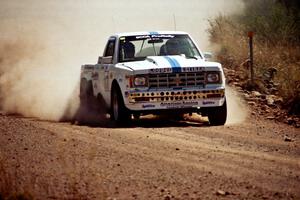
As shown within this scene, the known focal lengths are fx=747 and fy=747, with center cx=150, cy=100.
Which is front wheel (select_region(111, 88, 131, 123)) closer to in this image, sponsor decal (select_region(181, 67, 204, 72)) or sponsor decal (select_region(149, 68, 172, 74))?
sponsor decal (select_region(149, 68, 172, 74))

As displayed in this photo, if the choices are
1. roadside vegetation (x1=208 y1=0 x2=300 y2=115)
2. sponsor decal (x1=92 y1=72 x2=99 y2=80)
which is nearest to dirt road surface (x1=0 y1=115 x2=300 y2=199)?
A: sponsor decal (x1=92 y1=72 x2=99 y2=80)

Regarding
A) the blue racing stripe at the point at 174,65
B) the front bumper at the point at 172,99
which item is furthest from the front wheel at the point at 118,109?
the blue racing stripe at the point at 174,65

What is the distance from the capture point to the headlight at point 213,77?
41.0 ft

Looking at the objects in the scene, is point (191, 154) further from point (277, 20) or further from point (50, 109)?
point (277, 20)

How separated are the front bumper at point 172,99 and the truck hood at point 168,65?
35 cm

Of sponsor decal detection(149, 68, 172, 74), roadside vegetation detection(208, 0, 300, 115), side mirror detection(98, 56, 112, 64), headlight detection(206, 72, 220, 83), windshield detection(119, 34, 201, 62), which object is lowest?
roadside vegetation detection(208, 0, 300, 115)

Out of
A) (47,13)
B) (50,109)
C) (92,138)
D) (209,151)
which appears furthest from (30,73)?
(47,13)

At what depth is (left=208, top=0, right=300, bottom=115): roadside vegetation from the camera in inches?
637

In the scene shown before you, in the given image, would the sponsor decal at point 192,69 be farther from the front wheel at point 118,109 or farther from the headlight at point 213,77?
the front wheel at point 118,109

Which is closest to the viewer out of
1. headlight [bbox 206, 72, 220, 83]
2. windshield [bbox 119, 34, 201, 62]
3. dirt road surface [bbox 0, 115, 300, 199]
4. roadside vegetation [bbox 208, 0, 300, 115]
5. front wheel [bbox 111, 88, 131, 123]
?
dirt road surface [bbox 0, 115, 300, 199]

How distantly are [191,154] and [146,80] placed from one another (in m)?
3.71

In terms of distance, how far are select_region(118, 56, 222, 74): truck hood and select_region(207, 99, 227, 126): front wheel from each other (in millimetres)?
662

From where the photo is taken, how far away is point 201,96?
40.7ft

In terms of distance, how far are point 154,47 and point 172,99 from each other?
5.17 feet
